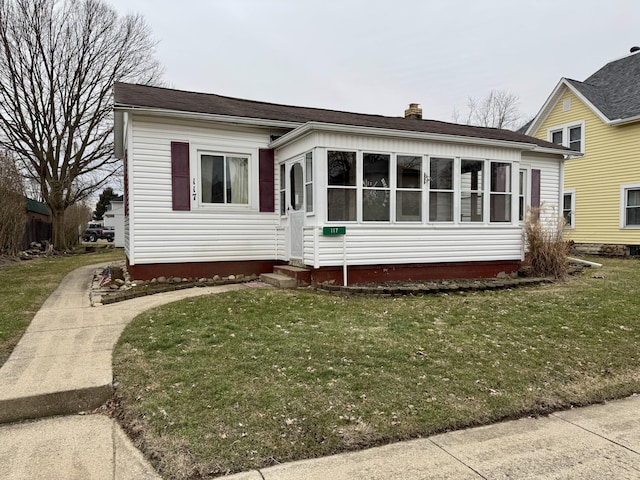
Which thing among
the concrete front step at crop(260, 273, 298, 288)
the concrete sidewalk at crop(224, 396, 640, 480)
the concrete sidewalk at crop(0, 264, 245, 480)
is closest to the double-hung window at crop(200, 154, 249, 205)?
the concrete front step at crop(260, 273, 298, 288)

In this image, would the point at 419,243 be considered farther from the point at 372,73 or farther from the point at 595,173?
the point at 372,73

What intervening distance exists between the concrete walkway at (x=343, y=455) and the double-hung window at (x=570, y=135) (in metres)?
17.7

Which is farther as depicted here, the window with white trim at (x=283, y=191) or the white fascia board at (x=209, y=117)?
the window with white trim at (x=283, y=191)

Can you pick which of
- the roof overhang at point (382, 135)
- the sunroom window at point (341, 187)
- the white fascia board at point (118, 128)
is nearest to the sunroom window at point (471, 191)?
the roof overhang at point (382, 135)

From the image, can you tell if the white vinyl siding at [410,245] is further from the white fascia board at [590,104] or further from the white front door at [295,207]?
the white fascia board at [590,104]

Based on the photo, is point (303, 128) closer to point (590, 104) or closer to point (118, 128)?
point (118, 128)

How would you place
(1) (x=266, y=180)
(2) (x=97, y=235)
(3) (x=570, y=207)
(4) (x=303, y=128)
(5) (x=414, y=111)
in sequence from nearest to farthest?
(4) (x=303, y=128), (1) (x=266, y=180), (5) (x=414, y=111), (3) (x=570, y=207), (2) (x=97, y=235)

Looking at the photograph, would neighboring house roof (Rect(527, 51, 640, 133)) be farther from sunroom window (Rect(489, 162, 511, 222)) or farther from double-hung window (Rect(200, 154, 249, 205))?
double-hung window (Rect(200, 154, 249, 205))

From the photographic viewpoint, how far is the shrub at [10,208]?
1639cm

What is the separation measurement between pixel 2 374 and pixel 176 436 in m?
2.12

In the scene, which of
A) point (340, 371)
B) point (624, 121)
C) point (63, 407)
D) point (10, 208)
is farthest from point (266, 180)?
point (624, 121)

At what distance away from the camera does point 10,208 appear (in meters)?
16.8

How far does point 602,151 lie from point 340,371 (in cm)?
1804

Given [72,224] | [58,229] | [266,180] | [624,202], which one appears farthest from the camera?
[72,224]
